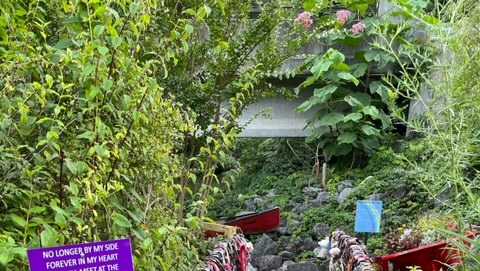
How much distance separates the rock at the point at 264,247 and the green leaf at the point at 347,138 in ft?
4.72

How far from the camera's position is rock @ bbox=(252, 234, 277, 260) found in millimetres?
4617

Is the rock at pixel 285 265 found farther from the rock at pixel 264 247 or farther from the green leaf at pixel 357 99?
the green leaf at pixel 357 99

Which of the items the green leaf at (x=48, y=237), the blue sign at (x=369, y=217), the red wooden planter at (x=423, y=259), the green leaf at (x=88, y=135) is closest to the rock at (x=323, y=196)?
the blue sign at (x=369, y=217)

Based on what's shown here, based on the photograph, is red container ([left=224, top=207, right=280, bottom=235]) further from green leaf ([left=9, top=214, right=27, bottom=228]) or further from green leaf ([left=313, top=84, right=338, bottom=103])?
green leaf ([left=9, top=214, right=27, bottom=228])

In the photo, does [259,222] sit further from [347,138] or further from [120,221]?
[120,221]

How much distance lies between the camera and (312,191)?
18.6 ft

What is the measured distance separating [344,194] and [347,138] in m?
0.65

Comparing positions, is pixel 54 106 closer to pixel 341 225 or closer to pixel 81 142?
pixel 81 142

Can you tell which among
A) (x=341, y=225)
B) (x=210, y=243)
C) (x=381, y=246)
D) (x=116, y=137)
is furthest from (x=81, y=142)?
(x=341, y=225)

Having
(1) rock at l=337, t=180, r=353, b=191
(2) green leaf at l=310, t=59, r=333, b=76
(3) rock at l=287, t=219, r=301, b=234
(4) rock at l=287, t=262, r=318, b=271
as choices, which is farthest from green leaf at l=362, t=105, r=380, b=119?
A: (4) rock at l=287, t=262, r=318, b=271

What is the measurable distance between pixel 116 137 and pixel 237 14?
7.95 feet

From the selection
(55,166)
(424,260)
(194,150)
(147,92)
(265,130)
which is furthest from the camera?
(265,130)

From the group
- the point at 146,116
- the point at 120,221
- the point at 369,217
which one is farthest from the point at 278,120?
the point at 120,221

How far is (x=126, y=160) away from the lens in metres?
1.83
